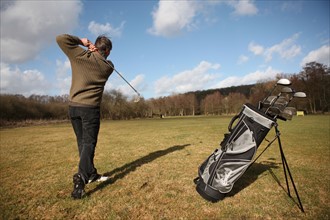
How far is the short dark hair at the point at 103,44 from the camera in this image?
4.30 meters

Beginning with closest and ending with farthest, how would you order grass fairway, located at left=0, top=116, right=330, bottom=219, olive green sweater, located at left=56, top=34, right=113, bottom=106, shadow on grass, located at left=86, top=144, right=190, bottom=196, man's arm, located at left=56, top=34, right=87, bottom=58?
grass fairway, located at left=0, top=116, right=330, bottom=219 < man's arm, located at left=56, top=34, right=87, bottom=58 < olive green sweater, located at left=56, top=34, right=113, bottom=106 < shadow on grass, located at left=86, top=144, right=190, bottom=196

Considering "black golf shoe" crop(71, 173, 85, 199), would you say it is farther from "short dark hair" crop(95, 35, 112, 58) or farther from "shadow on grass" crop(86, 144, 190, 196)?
"short dark hair" crop(95, 35, 112, 58)

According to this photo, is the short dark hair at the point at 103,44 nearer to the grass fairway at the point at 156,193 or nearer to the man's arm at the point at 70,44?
the man's arm at the point at 70,44

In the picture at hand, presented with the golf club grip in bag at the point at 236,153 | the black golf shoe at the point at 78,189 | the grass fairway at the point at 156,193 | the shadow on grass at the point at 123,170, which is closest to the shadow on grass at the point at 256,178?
the grass fairway at the point at 156,193

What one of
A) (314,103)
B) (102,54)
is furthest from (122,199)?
(314,103)

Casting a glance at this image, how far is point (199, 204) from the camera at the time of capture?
379 centimetres

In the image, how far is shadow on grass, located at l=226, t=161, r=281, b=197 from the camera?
4.51m

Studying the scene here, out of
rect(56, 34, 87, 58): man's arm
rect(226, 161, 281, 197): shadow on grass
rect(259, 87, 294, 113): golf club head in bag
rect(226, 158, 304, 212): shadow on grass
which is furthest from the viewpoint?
rect(226, 161, 281, 197): shadow on grass

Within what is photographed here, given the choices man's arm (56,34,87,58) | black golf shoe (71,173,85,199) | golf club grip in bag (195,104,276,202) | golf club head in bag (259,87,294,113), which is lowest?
black golf shoe (71,173,85,199)

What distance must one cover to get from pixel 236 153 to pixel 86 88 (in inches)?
120

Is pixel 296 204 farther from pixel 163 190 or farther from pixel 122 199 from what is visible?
pixel 122 199

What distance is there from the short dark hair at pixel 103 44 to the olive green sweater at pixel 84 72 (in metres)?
0.19

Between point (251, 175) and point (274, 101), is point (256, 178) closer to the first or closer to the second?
point (251, 175)

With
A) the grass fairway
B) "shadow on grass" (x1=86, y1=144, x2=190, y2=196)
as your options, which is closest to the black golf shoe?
the grass fairway
